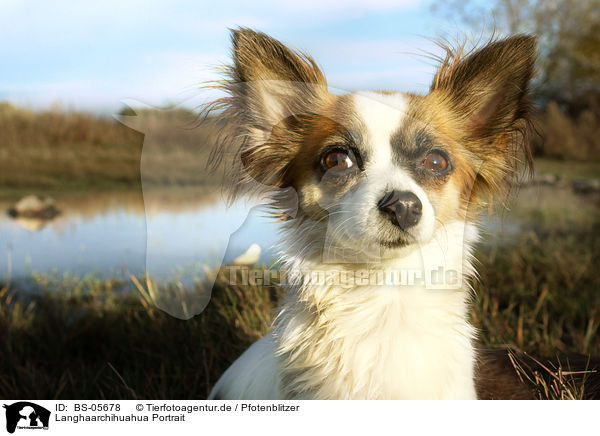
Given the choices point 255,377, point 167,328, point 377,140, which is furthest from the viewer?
point 167,328

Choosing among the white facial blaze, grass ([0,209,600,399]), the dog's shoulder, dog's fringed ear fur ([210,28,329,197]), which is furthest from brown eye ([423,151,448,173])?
the dog's shoulder

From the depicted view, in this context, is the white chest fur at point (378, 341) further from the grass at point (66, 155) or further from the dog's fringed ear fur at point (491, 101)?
the grass at point (66, 155)

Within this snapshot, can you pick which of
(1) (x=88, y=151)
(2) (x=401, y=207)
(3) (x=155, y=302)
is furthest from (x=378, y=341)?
(1) (x=88, y=151)

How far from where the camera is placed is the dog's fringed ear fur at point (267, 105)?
1.81m

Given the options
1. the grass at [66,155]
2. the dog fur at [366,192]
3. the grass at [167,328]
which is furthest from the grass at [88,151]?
the dog fur at [366,192]

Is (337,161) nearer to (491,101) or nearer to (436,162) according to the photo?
(436,162)

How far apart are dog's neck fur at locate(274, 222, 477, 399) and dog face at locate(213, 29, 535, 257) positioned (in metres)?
0.16

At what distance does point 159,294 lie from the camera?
2477 millimetres

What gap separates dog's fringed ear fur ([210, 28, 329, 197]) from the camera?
181 centimetres

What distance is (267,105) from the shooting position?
74.0 inches

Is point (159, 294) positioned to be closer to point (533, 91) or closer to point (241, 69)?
point (241, 69)

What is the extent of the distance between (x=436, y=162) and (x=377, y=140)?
0.25 meters
